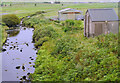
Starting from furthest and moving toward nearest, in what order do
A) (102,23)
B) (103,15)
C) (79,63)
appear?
(103,15) → (102,23) → (79,63)

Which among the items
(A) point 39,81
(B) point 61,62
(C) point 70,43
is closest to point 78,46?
(C) point 70,43

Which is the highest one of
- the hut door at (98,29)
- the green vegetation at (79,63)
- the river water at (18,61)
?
the hut door at (98,29)

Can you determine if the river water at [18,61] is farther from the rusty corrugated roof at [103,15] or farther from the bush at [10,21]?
the bush at [10,21]

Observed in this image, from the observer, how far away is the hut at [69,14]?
50.7 meters

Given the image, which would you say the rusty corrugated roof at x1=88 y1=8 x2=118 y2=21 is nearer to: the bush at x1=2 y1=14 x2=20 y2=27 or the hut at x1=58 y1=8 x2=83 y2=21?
the hut at x1=58 y1=8 x2=83 y2=21

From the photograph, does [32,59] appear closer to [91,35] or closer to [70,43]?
[70,43]

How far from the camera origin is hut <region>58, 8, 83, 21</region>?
1998 inches

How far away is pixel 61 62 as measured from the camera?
17406mm

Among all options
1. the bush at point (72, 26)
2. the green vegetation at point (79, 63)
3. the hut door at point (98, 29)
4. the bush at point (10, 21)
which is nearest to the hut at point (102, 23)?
the hut door at point (98, 29)

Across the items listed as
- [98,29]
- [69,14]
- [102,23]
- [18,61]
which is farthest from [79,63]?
[69,14]

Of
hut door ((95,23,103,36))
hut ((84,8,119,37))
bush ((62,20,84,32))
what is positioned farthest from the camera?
bush ((62,20,84,32))

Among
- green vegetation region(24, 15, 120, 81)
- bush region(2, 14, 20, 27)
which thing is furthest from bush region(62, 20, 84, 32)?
bush region(2, 14, 20, 27)

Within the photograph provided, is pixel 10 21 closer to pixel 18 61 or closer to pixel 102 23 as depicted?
pixel 18 61

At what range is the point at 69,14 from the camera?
5069 cm
